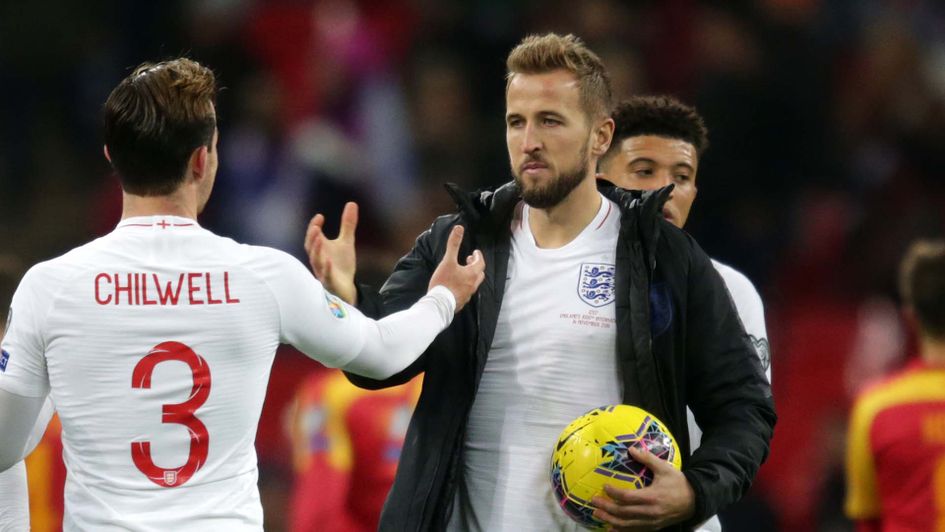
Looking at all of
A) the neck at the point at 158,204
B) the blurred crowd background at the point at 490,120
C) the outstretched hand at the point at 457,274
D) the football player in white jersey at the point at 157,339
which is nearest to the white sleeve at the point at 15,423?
the football player in white jersey at the point at 157,339

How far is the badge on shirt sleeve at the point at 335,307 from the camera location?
12.1 feet

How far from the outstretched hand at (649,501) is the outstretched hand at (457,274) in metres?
0.68

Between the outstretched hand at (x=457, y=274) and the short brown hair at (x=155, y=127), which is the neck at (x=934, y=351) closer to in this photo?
the outstretched hand at (x=457, y=274)

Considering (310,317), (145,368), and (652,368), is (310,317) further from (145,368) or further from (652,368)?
(652,368)

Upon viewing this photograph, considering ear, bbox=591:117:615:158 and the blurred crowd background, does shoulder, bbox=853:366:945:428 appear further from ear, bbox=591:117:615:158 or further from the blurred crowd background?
the blurred crowd background

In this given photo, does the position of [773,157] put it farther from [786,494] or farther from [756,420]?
[756,420]

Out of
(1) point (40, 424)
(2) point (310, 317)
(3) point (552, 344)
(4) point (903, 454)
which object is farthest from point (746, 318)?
(1) point (40, 424)

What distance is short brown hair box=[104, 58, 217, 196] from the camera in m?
3.54

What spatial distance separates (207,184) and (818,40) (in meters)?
7.62

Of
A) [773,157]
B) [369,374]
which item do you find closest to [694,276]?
[369,374]

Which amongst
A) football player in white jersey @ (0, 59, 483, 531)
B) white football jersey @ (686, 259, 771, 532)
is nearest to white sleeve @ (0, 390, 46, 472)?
football player in white jersey @ (0, 59, 483, 531)

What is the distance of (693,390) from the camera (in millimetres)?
4250

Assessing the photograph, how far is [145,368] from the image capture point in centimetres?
347

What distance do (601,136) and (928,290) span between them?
175 cm
